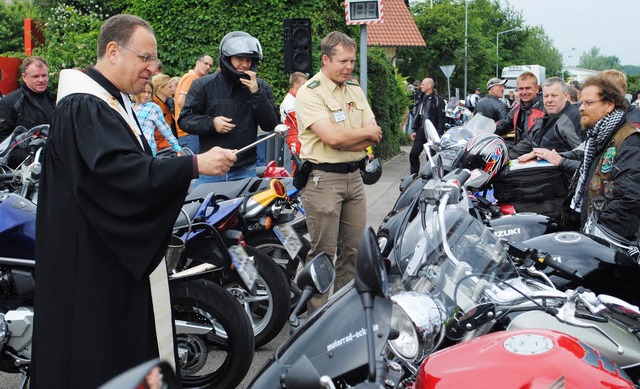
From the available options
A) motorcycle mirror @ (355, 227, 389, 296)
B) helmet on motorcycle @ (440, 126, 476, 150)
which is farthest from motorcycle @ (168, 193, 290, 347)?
motorcycle mirror @ (355, 227, 389, 296)

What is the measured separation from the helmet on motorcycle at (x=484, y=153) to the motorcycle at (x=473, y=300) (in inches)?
102

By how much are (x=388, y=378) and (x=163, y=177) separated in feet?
3.74

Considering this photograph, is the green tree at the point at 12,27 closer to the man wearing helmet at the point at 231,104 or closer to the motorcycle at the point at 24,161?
the man wearing helmet at the point at 231,104

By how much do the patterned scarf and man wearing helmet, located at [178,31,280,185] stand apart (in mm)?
2473

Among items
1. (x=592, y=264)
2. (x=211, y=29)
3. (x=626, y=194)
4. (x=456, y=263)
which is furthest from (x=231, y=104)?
(x=211, y=29)

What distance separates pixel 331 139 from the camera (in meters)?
4.78

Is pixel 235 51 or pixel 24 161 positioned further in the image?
pixel 235 51

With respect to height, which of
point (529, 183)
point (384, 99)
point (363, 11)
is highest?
point (363, 11)

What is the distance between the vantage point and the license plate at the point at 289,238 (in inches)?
206

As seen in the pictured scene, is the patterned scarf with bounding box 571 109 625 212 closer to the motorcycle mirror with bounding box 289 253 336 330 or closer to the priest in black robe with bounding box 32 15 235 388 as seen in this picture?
the priest in black robe with bounding box 32 15 235 388

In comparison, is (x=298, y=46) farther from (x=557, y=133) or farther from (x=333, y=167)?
(x=333, y=167)

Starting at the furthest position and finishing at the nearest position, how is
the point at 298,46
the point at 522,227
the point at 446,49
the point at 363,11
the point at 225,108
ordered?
the point at 446,49, the point at 298,46, the point at 363,11, the point at 225,108, the point at 522,227

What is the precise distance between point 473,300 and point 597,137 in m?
3.06

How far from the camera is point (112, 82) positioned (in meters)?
3.02
